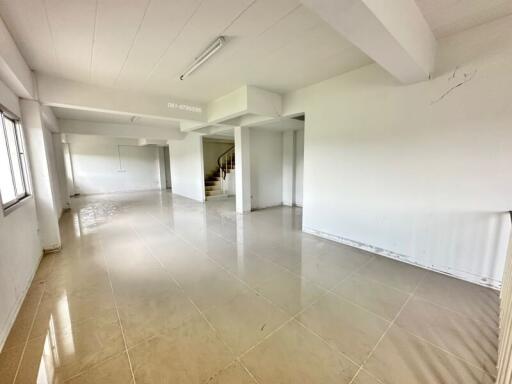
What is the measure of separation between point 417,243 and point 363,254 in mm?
681

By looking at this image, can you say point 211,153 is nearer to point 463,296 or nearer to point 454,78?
point 454,78

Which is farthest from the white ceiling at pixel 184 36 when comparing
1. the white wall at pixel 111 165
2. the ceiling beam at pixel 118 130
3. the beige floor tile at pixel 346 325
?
the white wall at pixel 111 165

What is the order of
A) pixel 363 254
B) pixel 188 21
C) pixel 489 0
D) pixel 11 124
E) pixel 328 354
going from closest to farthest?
1. pixel 328 354
2. pixel 489 0
3. pixel 188 21
4. pixel 11 124
5. pixel 363 254

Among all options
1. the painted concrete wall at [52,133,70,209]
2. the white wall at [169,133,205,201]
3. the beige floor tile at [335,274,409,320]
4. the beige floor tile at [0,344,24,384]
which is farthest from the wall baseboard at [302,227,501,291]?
the painted concrete wall at [52,133,70,209]

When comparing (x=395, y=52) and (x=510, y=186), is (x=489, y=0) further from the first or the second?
(x=510, y=186)

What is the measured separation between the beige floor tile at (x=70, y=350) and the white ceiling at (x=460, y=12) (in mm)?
3749

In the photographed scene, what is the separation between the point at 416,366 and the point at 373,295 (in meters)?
0.77

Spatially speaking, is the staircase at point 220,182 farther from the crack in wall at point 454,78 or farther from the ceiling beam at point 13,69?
the crack in wall at point 454,78

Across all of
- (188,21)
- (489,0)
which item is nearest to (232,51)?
(188,21)

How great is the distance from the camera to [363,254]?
3027 mm

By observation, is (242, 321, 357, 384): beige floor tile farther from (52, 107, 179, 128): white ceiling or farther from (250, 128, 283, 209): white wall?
(52, 107, 179, 128): white ceiling

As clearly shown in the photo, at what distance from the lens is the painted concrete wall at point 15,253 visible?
172 centimetres

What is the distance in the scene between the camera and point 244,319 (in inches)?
70.6

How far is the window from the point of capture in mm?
2252
